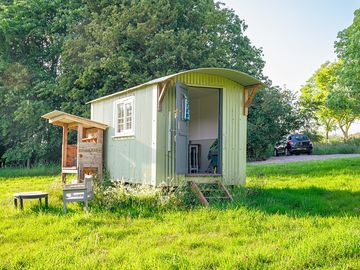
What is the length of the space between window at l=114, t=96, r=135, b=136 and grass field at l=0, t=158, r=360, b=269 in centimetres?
257

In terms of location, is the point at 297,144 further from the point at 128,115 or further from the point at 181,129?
the point at 181,129

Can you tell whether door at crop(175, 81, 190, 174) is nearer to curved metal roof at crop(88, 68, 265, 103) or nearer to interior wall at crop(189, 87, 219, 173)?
curved metal roof at crop(88, 68, 265, 103)

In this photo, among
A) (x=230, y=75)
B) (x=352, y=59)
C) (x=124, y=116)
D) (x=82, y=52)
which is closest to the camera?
(x=230, y=75)

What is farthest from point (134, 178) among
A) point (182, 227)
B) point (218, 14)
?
point (218, 14)

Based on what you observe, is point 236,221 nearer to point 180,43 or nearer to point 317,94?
point 180,43

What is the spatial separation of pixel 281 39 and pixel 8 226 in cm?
851

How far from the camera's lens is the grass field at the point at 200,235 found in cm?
429

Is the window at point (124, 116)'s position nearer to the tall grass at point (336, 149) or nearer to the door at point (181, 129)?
the door at point (181, 129)

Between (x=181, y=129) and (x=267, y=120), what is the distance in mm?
13812

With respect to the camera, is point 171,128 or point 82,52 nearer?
point 171,128

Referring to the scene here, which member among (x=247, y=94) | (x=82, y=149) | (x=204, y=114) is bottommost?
(x=82, y=149)

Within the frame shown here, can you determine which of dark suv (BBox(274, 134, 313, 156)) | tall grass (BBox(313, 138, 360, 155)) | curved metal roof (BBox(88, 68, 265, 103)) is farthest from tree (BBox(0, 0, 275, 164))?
curved metal roof (BBox(88, 68, 265, 103))

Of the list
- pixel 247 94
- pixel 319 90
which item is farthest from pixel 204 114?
pixel 319 90

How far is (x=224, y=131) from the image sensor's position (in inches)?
353
